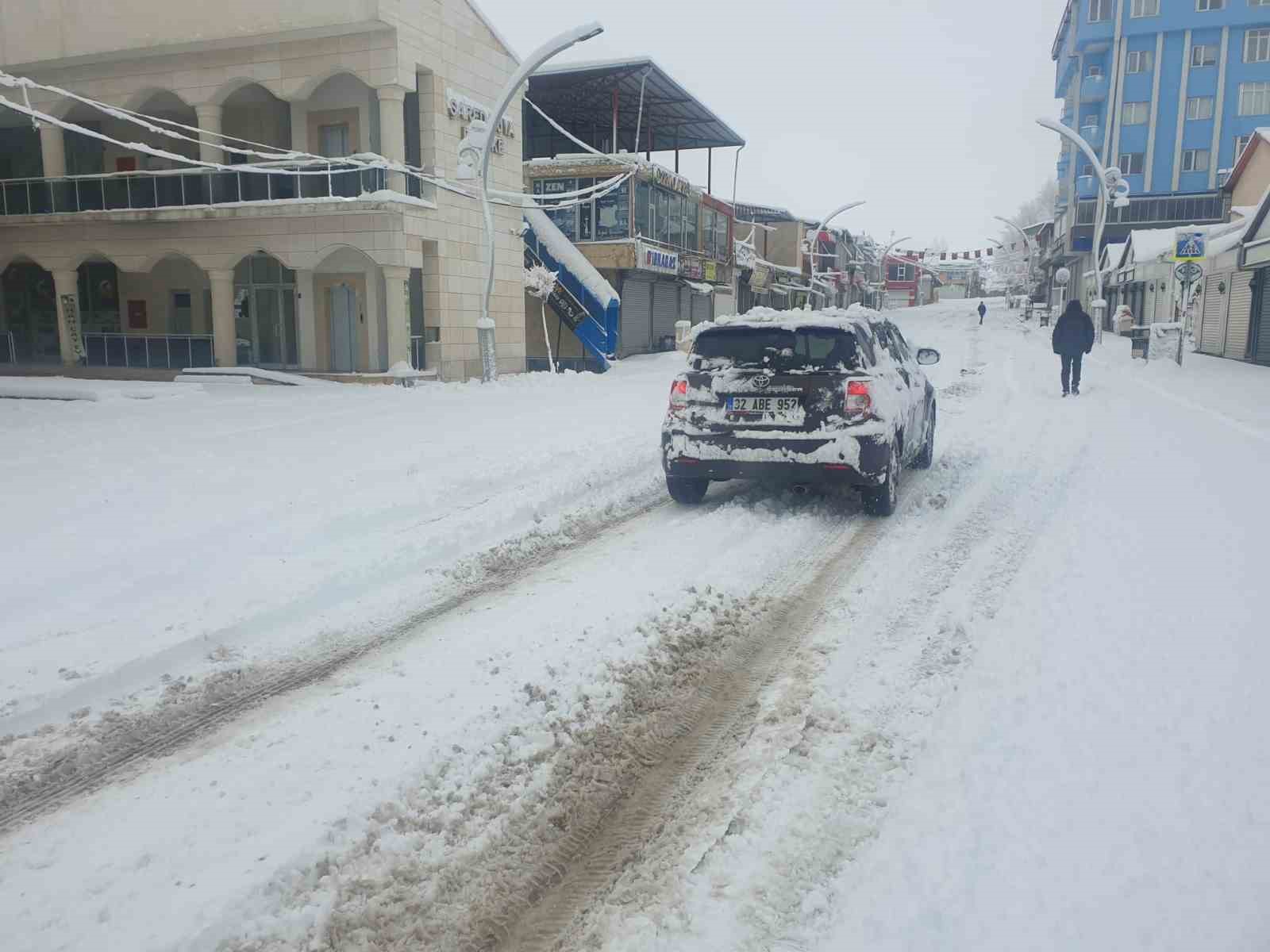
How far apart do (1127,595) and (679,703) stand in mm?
3011

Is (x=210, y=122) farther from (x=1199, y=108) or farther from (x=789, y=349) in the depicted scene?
(x=1199, y=108)

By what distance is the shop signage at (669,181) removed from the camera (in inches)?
1289

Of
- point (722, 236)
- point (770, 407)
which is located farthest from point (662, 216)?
point (770, 407)

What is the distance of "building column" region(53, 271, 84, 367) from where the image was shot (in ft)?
79.5

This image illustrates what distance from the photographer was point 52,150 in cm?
2347

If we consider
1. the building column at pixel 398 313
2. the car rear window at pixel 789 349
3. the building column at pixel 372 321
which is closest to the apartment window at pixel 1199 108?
the building column at pixel 372 321

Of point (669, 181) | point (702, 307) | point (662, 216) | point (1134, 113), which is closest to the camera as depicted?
point (669, 181)

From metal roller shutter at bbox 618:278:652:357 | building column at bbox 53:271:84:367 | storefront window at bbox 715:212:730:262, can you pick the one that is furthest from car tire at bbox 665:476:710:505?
storefront window at bbox 715:212:730:262

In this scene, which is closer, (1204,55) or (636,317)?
(636,317)

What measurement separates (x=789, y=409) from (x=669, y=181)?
28762 mm

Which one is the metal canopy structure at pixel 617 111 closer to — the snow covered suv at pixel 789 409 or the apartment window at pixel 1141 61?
the snow covered suv at pixel 789 409

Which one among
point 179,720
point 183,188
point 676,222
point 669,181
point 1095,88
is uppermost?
point 1095,88

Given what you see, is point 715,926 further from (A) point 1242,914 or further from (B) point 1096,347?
(B) point 1096,347

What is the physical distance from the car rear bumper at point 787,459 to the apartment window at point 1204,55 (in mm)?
73741
